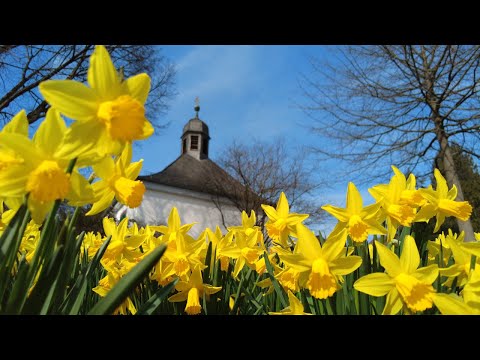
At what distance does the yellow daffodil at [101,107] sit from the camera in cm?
52

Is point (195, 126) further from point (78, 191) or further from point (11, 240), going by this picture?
point (11, 240)

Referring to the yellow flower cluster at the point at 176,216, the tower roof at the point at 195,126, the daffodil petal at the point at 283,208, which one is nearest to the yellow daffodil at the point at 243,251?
the yellow flower cluster at the point at 176,216

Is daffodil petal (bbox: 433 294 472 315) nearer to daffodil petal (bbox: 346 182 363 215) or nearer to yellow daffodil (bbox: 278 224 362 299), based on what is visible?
yellow daffodil (bbox: 278 224 362 299)

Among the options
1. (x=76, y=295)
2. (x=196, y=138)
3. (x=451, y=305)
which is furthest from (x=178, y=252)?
(x=196, y=138)

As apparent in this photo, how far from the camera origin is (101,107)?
21.1 inches

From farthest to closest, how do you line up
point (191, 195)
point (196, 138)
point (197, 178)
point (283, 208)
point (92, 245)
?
point (196, 138), point (197, 178), point (191, 195), point (92, 245), point (283, 208)

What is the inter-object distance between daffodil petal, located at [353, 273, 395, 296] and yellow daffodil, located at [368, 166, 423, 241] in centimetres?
32

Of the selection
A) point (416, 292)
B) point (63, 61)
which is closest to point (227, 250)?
point (416, 292)

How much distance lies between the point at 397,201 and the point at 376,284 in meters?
0.38

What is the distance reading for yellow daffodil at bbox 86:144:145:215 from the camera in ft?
Result: 2.27

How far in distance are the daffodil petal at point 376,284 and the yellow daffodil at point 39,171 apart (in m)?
0.55
